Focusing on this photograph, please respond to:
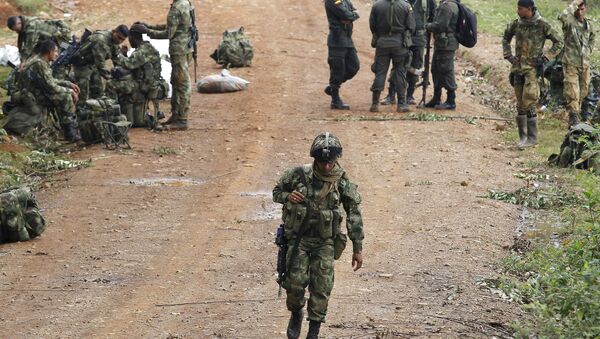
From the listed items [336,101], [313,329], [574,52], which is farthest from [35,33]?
[313,329]

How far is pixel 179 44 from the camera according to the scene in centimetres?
1634

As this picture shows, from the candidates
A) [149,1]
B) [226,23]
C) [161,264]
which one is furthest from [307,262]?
[149,1]

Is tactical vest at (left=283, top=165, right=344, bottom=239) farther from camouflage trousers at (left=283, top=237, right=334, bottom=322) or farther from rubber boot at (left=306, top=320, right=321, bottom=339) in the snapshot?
rubber boot at (left=306, top=320, right=321, bottom=339)

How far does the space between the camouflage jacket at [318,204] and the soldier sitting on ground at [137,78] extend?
8.35 m

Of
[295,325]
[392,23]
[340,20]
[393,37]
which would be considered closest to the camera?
[295,325]

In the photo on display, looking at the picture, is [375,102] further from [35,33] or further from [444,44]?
[35,33]

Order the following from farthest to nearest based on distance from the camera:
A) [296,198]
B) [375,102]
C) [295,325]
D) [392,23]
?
[375,102] < [392,23] < [295,325] < [296,198]

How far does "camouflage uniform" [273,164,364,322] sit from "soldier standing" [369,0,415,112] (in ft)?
29.9

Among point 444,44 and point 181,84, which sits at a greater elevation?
point 444,44

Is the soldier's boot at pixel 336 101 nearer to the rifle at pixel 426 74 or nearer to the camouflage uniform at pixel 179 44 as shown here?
the rifle at pixel 426 74

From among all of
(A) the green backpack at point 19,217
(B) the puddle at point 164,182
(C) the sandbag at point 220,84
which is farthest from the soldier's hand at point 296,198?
(C) the sandbag at point 220,84

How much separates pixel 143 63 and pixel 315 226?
28.3 ft

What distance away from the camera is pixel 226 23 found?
26391 mm

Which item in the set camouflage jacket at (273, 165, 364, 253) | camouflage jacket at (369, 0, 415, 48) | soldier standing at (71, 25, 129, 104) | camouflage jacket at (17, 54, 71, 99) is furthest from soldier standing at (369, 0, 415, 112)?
camouflage jacket at (273, 165, 364, 253)
